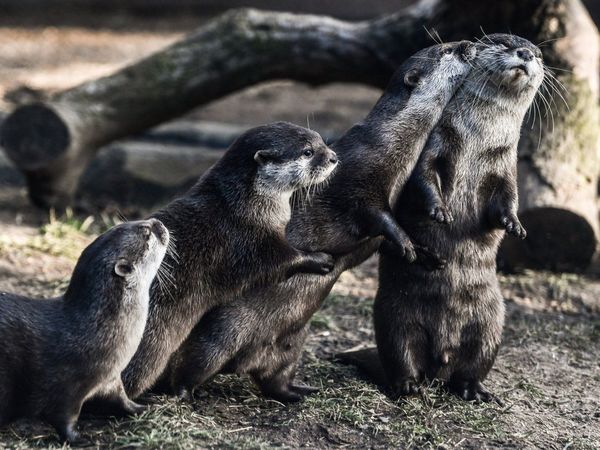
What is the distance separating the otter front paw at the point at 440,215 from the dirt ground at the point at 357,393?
0.75 meters

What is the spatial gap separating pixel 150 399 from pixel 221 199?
831mm

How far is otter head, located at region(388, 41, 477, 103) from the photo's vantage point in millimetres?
4523

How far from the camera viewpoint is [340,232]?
14.1 ft

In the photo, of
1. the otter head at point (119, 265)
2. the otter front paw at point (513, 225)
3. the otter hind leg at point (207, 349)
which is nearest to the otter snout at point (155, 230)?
the otter head at point (119, 265)

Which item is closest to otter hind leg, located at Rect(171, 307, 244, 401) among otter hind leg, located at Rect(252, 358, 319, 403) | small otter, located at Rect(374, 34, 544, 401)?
otter hind leg, located at Rect(252, 358, 319, 403)

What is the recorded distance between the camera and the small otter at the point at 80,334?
141 inches

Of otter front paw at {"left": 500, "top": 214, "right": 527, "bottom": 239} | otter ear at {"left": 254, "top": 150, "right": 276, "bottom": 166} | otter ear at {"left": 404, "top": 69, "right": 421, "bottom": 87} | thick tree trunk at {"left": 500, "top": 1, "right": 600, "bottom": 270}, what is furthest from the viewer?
thick tree trunk at {"left": 500, "top": 1, "right": 600, "bottom": 270}

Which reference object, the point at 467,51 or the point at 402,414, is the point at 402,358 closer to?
the point at 402,414

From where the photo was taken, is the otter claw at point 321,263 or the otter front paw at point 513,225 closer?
the otter claw at point 321,263

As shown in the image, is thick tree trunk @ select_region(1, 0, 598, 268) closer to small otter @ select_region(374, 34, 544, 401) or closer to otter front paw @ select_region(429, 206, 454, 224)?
small otter @ select_region(374, 34, 544, 401)

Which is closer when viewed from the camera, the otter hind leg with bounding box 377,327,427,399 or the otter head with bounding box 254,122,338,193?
the otter head with bounding box 254,122,338,193

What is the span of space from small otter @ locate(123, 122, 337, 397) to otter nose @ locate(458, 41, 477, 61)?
78 centimetres

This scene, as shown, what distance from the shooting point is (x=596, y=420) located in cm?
444

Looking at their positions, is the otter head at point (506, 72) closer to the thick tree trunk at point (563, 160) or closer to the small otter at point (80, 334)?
the thick tree trunk at point (563, 160)
